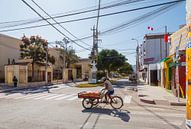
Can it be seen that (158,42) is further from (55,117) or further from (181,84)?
(55,117)

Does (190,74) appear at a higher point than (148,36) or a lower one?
lower

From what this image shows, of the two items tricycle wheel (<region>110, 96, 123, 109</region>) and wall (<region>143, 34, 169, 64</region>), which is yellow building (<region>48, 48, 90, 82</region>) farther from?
tricycle wheel (<region>110, 96, 123, 109</region>)

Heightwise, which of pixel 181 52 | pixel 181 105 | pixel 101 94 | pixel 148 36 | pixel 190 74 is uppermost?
pixel 148 36

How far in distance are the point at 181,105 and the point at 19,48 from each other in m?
37.4

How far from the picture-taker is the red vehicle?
1077 cm

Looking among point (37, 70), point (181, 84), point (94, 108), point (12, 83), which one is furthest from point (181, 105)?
point (37, 70)

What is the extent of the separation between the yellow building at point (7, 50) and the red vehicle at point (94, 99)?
2837 centimetres

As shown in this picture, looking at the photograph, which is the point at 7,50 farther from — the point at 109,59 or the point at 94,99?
the point at 94,99

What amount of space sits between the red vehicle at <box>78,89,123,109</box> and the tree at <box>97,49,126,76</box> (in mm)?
32695

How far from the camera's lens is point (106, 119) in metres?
8.20

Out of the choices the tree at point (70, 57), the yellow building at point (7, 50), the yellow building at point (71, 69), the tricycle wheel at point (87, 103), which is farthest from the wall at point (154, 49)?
the tricycle wheel at point (87, 103)

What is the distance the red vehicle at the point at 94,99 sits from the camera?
35.3 ft

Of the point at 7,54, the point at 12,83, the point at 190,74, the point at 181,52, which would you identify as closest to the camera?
the point at 190,74

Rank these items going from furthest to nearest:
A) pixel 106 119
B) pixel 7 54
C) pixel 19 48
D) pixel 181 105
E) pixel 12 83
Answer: pixel 19 48
pixel 7 54
pixel 12 83
pixel 181 105
pixel 106 119
